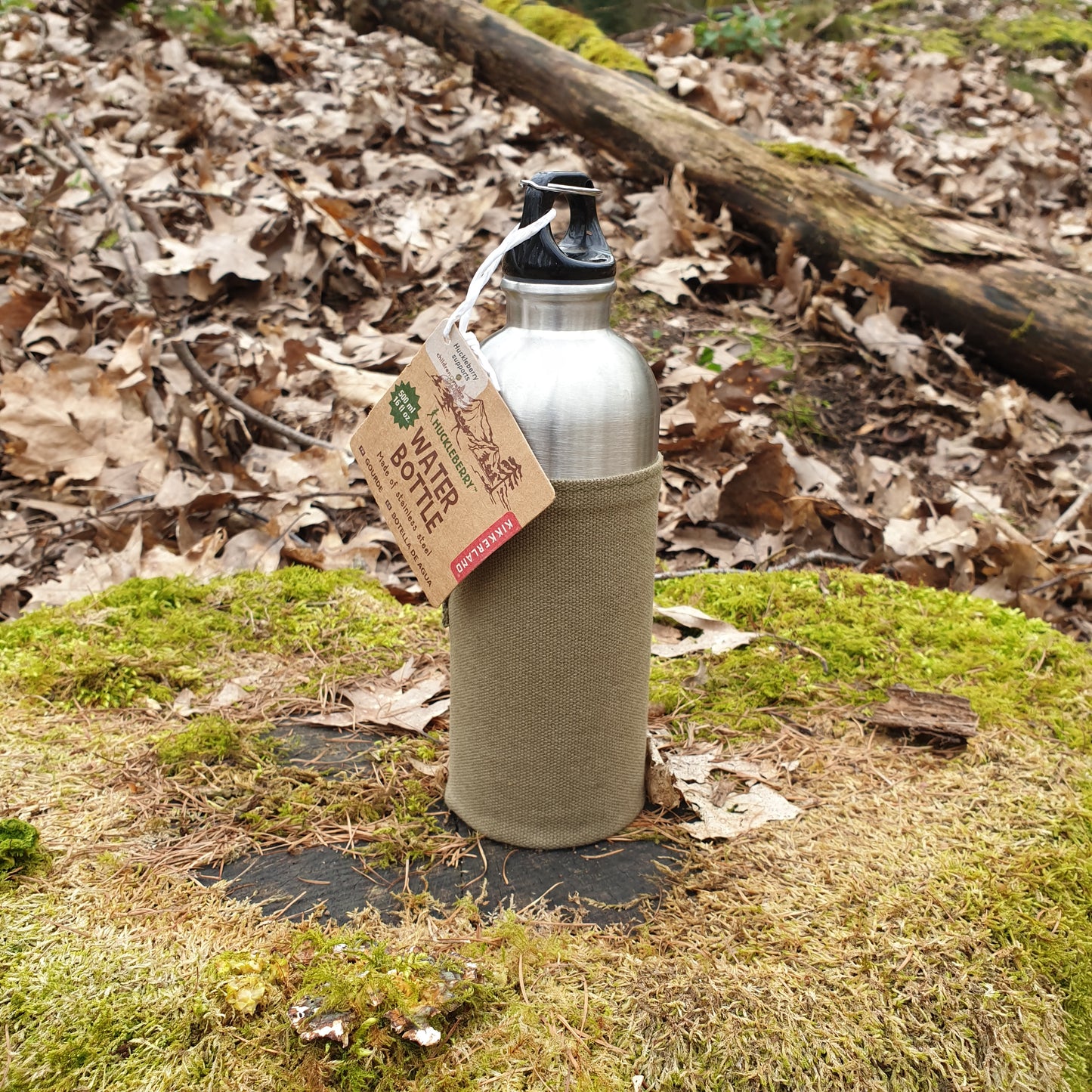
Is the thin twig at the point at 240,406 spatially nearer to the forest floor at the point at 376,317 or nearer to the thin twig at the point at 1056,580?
the forest floor at the point at 376,317

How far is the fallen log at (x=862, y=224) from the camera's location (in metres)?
4.73

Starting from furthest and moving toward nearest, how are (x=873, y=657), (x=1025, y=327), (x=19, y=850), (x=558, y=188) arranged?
(x=1025, y=327)
(x=873, y=657)
(x=19, y=850)
(x=558, y=188)

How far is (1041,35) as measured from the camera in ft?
30.3

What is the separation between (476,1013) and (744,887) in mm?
554

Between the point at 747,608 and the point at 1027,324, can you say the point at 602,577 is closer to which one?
the point at 747,608

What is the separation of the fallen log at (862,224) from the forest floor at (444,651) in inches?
5.5

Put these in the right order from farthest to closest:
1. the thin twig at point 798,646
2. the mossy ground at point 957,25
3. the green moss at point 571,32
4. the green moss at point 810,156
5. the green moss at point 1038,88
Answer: the mossy ground at point 957,25 → the green moss at point 1038,88 → the green moss at point 571,32 → the green moss at point 810,156 → the thin twig at point 798,646

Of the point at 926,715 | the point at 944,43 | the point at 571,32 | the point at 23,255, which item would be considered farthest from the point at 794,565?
the point at 944,43

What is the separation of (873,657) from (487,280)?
148 cm

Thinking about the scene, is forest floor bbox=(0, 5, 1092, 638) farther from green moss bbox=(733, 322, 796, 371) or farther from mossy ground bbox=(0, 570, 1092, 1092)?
mossy ground bbox=(0, 570, 1092, 1092)

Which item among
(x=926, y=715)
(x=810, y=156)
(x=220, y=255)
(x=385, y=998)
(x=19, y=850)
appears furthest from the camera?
(x=810, y=156)

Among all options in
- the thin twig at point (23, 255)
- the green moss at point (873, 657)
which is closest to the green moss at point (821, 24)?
the thin twig at point (23, 255)

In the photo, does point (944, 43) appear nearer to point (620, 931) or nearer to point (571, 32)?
point (571, 32)

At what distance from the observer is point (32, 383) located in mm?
3975
